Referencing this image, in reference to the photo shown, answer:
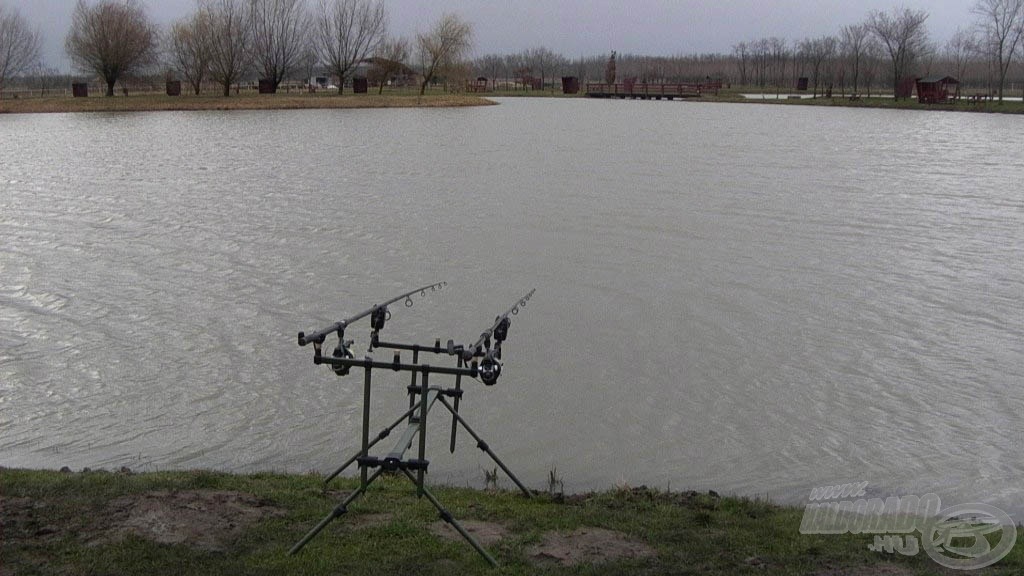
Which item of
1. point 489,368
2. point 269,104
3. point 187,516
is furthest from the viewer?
point 269,104

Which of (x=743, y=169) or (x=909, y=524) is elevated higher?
(x=743, y=169)

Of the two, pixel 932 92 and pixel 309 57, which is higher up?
pixel 309 57

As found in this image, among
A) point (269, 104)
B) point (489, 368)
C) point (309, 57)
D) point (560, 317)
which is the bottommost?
point (560, 317)

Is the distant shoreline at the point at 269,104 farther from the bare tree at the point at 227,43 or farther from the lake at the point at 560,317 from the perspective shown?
the lake at the point at 560,317

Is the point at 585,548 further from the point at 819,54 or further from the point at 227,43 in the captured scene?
the point at 819,54

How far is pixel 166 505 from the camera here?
17.0ft

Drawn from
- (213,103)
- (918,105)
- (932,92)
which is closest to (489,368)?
(213,103)

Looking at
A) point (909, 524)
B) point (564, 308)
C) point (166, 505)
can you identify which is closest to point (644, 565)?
point (909, 524)

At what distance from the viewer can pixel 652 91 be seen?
305 feet

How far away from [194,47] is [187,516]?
223 ft

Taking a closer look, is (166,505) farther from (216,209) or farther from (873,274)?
(216,209)

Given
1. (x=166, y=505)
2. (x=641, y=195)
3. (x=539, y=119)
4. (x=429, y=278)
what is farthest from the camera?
(x=539, y=119)

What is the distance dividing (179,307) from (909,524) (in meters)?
8.43

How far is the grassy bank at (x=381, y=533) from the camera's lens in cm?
451
